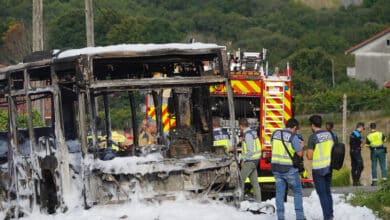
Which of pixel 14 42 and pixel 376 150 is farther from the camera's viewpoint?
pixel 14 42

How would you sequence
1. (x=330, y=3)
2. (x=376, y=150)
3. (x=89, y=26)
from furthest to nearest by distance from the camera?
(x=330, y=3)
(x=89, y=26)
(x=376, y=150)

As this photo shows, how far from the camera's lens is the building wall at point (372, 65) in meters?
91.0

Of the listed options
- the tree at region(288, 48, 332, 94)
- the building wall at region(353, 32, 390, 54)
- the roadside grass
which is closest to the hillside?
the building wall at region(353, 32, 390, 54)

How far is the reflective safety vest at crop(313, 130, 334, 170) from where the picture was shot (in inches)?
671

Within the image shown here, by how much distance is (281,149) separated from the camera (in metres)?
17.1

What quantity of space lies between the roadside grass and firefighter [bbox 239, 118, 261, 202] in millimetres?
1766

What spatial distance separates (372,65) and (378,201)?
73.5 meters

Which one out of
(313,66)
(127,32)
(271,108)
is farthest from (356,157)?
(127,32)

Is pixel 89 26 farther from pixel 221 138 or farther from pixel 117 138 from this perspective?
pixel 117 138

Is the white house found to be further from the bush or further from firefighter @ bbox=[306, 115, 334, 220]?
firefighter @ bbox=[306, 115, 334, 220]

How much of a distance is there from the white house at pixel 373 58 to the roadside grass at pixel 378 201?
234 feet

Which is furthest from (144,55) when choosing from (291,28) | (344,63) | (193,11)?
(193,11)

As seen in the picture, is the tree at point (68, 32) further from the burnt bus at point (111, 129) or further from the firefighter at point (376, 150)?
the burnt bus at point (111, 129)

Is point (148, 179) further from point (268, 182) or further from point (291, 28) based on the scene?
point (291, 28)
